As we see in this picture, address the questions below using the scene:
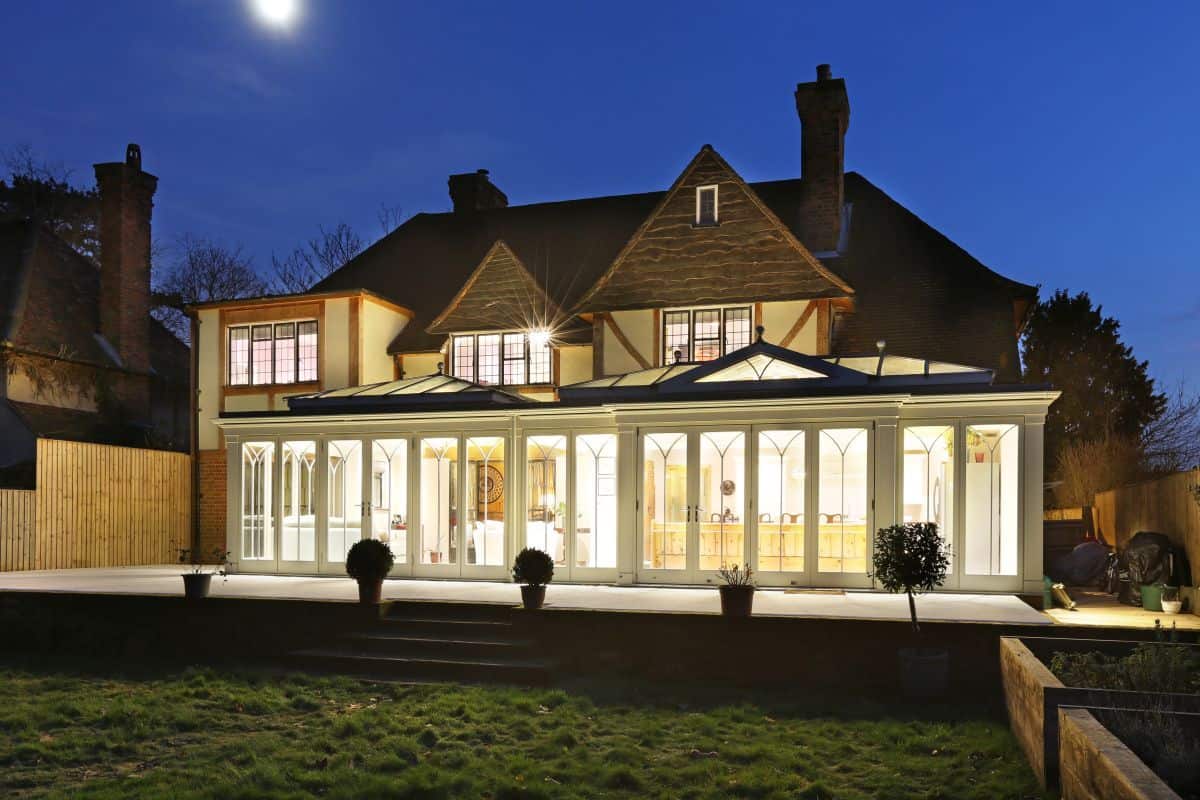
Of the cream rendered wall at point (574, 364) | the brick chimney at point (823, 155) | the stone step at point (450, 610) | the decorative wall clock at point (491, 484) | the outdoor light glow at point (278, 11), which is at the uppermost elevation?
the brick chimney at point (823, 155)

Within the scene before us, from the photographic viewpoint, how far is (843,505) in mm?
12992

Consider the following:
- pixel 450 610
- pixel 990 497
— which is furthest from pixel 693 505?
pixel 990 497

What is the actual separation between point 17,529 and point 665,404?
11.5 metres

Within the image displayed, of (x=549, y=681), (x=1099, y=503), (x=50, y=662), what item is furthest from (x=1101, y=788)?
(x=1099, y=503)

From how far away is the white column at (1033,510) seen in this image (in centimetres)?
1237

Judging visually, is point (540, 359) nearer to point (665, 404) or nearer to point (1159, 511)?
point (665, 404)

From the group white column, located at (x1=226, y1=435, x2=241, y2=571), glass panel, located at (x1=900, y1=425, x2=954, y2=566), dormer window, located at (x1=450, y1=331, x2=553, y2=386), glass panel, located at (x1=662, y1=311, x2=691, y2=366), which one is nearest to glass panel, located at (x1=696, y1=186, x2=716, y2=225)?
glass panel, located at (x1=662, y1=311, x2=691, y2=366)

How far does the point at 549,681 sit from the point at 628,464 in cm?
413

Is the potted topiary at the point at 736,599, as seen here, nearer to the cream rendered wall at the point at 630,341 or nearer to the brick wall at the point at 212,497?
the cream rendered wall at the point at 630,341

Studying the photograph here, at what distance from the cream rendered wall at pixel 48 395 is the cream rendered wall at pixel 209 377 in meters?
3.55

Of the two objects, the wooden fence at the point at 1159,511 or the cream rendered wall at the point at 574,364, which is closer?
the wooden fence at the point at 1159,511

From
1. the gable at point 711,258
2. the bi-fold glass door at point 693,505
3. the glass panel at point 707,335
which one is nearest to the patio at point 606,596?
the bi-fold glass door at point 693,505

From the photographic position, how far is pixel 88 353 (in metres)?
22.4

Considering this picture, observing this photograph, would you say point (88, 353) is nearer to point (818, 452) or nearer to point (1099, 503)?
point (818, 452)
